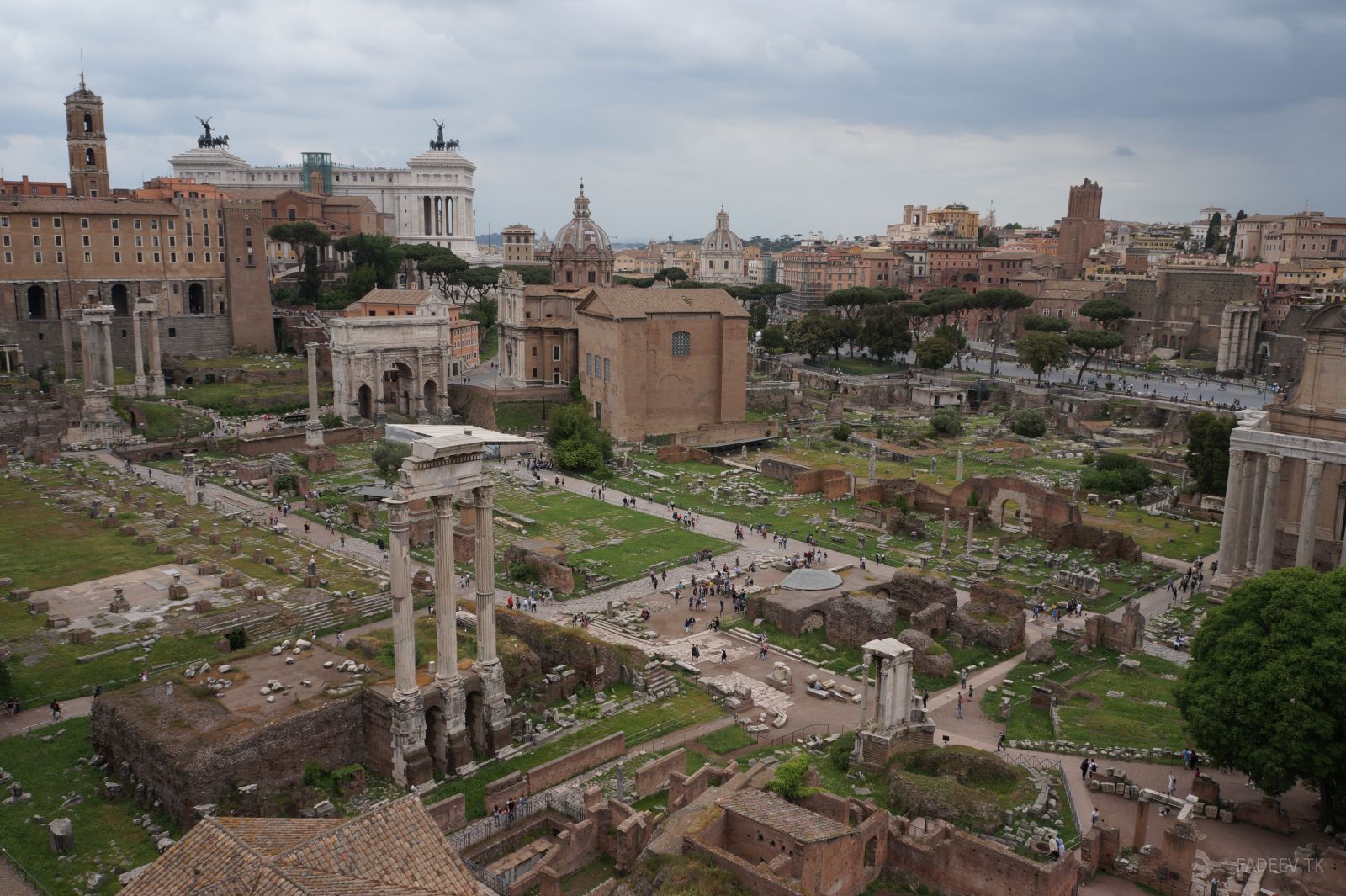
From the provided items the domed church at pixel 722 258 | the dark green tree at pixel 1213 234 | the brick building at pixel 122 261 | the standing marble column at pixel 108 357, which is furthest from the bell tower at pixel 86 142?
the dark green tree at pixel 1213 234

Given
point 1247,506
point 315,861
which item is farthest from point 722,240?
point 315,861

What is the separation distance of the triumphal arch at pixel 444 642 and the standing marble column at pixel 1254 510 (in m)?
26.1

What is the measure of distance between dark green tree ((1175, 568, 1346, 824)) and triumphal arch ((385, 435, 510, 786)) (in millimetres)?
15044

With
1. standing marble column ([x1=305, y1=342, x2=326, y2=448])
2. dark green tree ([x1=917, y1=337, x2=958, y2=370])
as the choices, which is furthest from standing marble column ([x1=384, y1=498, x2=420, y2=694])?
dark green tree ([x1=917, y1=337, x2=958, y2=370])

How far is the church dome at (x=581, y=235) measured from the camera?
7762cm

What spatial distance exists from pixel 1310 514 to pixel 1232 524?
9.61 ft

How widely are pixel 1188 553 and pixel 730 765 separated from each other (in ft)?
83.5

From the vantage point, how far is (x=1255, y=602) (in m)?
21.3

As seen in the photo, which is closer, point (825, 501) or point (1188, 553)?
point (1188, 553)

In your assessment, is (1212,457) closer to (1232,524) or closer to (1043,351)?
(1232,524)

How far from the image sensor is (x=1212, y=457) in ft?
148

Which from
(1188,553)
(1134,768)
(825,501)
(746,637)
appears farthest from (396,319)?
(1134,768)

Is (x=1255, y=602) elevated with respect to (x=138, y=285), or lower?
lower

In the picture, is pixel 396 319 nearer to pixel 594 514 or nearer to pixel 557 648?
pixel 594 514
